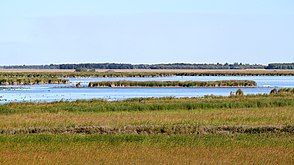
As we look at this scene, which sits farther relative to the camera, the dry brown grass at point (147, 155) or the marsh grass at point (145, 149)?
the marsh grass at point (145, 149)

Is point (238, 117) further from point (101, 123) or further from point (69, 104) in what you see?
point (69, 104)

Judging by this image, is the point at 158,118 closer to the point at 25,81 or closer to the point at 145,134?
the point at 145,134

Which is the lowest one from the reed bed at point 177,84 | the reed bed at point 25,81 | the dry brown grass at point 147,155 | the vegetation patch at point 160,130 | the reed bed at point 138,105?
the reed bed at point 25,81

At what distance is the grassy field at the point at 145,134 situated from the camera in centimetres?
1942

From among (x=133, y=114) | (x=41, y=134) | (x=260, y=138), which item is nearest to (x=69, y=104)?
(x=133, y=114)

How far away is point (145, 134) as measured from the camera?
24.2m

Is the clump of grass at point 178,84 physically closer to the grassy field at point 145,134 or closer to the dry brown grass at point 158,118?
the grassy field at point 145,134

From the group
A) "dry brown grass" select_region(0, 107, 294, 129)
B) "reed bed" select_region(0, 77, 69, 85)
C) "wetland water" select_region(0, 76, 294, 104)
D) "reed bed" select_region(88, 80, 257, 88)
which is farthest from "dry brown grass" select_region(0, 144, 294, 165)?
"reed bed" select_region(0, 77, 69, 85)

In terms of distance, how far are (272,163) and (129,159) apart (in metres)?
3.70

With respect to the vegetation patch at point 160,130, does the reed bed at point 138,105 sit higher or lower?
lower

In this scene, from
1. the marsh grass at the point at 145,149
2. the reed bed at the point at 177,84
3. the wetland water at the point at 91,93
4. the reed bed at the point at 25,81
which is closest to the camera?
the marsh grass at the point at 145,149

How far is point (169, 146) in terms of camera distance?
21500mm

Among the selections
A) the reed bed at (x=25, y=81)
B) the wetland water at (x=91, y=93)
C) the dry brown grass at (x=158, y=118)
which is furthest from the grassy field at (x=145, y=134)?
the reed bed at (x=25, y=81)

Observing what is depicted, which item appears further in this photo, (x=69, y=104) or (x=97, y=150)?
(x=69, y=104)
